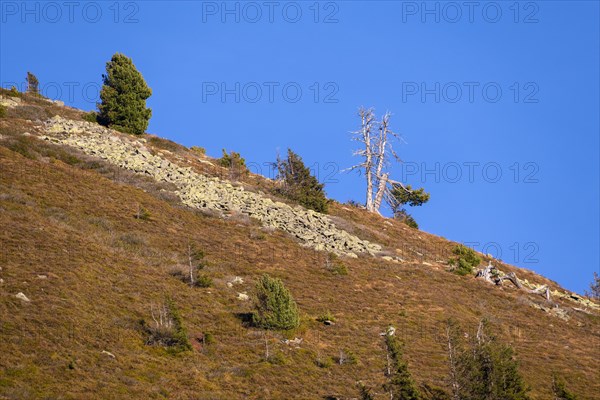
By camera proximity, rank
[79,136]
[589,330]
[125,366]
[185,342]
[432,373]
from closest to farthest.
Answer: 1. [125,366]
2. [185,342]
3. [432,373]
4. [589,330]
5. [79,136]

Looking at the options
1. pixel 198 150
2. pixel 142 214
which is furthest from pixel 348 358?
pixel 198 150

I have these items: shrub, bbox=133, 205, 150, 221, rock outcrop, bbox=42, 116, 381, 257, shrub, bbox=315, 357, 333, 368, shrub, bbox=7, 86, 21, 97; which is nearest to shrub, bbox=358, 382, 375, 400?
shrub, bbox=315, 357, 333, 368

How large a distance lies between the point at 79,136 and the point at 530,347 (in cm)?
3800

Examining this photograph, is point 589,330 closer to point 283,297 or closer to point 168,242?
point 283,297

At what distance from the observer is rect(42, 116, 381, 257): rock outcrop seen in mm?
50969

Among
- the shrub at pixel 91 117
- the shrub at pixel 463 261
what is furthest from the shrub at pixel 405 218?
the shrub at pixel 91 117

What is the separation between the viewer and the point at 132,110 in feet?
214

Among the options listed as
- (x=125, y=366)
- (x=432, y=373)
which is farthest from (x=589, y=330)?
(x=125, y=366)

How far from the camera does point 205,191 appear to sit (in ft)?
178

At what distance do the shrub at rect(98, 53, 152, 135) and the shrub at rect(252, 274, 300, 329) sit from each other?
36133mm

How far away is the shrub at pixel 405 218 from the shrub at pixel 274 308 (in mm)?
38321

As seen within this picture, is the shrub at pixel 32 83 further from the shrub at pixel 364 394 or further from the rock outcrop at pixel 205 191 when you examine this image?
the shrub at pixel 364 394

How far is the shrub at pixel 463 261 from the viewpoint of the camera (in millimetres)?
51312

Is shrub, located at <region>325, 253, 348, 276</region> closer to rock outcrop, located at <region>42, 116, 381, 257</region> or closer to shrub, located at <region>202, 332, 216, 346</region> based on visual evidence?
rock outcrop, located at <region>42, 116, 381, 257</region>
